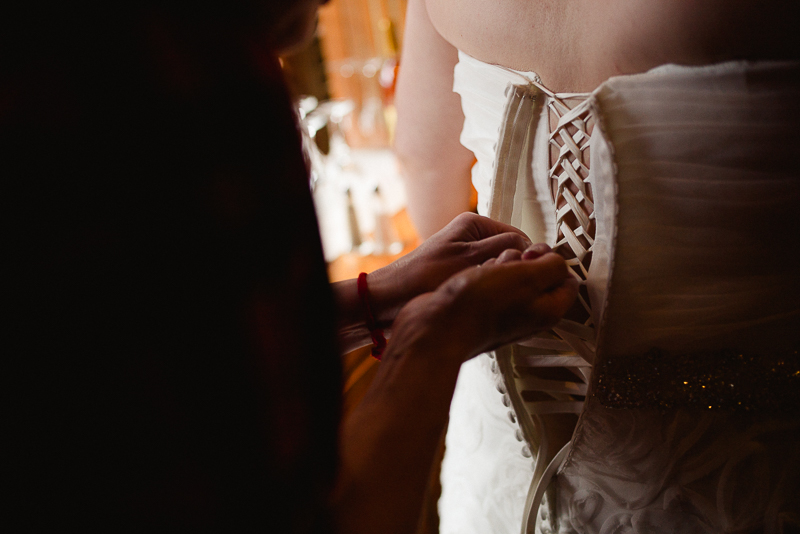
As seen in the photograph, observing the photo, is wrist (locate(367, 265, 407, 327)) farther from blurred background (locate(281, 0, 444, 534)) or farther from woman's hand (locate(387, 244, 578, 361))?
blurred background (locate(281, 0, 444, 534))

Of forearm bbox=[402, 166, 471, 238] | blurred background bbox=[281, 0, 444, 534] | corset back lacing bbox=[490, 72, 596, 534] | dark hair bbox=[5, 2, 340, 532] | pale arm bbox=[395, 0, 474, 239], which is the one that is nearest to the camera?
dark hair bbox=[5, 2, 340, 532]

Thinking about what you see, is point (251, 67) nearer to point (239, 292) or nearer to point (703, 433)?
point (239, 292)

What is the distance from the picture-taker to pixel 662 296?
17.9 inches

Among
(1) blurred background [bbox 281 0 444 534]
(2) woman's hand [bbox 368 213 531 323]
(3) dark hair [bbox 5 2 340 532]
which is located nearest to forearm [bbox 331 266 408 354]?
(2) woman's hand [bbox 368 213 531 323]

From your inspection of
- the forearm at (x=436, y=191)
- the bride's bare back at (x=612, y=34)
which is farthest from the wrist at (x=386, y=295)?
the forearm at (x=436, y=191)

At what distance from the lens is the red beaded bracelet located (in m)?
0.56

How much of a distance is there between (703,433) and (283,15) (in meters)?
0.50

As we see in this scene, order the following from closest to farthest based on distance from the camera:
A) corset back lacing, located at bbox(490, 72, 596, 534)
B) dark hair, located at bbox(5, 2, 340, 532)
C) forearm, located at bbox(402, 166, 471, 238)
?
A: dark hair, located at bbox(5, 2, 340, 532)
corset back lacing, located at bbox(490, 72, 596, 534)
forearm, located at bbox(402, 166, 471, 238)

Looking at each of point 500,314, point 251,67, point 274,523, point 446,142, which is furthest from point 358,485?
point 446,142

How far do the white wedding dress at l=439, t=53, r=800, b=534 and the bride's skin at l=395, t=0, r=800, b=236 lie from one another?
2 cm

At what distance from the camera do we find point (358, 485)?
348 mm

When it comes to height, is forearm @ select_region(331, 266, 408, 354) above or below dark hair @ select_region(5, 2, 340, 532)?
below

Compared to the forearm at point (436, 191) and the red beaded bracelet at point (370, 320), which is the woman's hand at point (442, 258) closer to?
the red beaded bracelet at point (370, 320)

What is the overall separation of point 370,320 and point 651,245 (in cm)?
29
